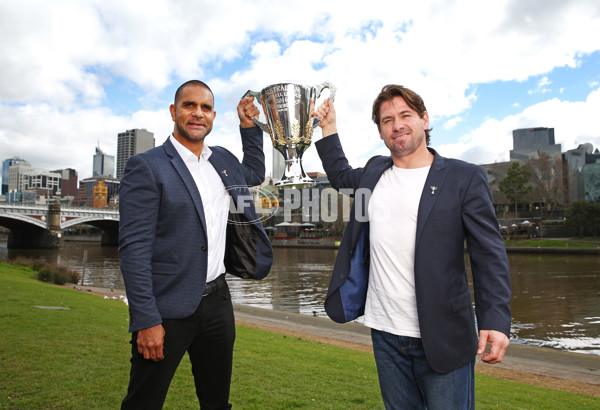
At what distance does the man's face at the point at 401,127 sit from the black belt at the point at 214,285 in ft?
3.81

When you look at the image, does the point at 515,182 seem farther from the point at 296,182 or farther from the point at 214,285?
the point at 214,285

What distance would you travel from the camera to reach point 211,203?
235cm

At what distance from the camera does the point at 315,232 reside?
70.9m

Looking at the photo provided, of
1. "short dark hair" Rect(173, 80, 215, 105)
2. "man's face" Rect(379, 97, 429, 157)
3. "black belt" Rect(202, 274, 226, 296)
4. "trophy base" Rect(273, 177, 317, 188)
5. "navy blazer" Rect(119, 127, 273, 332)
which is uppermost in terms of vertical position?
"short dark hair" Rect(173, 80, 215, 105)

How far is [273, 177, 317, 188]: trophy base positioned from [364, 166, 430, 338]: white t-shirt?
1.14 feet

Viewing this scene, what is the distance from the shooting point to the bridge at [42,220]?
46.2m

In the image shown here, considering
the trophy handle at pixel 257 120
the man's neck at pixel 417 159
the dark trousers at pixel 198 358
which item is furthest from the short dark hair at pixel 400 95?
the dark trousers at pixel 198 358

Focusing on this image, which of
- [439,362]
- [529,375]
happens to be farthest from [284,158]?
[529,375]

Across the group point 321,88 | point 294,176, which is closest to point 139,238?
point 294,176

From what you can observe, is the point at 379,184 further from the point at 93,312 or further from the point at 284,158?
the point at 93,312

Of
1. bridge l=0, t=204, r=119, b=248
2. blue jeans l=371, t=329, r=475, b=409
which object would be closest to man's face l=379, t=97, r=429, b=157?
blue jeans l=371, t=329, r=475, b=409

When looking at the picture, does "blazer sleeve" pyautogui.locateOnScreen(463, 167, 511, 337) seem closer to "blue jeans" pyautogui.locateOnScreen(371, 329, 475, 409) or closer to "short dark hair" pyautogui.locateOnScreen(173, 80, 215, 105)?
"blue jeans" pyautogui.locateOnScreen(371, 329, 475, 409)

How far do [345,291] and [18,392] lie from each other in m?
3.18

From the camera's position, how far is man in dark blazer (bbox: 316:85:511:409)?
1.83 m
